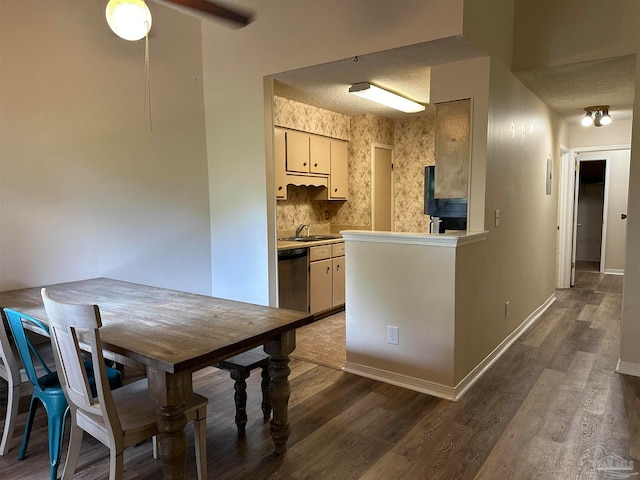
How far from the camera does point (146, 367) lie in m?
Result: 1.68

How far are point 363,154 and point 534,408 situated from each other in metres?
3.58

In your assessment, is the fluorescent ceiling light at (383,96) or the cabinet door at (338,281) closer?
the fluorescent ceiling light at (383,96)

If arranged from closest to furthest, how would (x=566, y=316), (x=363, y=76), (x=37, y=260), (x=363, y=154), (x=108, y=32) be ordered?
(x=37, y=260), (x=108, y=32), (x=363, y=76), (x=566, y=316), (x=363, y=154)

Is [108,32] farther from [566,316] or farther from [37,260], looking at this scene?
[566,316]

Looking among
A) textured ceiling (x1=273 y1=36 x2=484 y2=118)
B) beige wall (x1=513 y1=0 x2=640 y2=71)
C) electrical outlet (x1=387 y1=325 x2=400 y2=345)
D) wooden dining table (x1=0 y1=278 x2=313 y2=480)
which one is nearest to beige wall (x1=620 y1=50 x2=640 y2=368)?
beige wall (x1=513 y1=0 x2=640 y2=71)

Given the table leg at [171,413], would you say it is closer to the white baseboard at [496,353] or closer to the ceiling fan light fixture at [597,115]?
the white baseboard at [496,353]

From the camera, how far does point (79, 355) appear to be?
1630 mm

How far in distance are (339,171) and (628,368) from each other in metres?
3.51

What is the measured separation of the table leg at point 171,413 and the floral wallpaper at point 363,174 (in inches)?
138

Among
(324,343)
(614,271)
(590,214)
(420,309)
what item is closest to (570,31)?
(420,309)

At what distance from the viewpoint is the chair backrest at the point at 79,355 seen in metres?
1.54

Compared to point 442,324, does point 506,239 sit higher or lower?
higher

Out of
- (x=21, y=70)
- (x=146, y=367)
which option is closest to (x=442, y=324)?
(x=146, y=367)

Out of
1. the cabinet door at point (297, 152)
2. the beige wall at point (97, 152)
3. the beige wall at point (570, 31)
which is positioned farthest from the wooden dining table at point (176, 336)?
the beige wall at point (570, 31)
